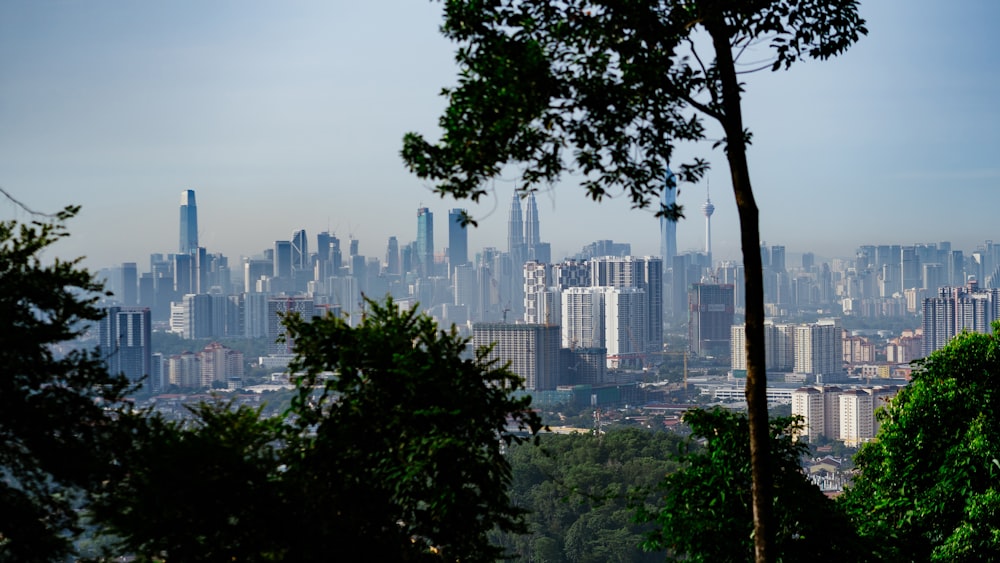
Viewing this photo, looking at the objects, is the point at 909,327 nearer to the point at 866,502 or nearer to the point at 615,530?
the point at 615,530

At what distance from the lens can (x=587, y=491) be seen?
19562 mm

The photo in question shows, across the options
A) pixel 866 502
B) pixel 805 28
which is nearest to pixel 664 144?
pixel 805 28

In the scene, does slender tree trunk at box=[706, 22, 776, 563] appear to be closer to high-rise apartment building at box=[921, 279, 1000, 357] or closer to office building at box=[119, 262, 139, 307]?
high-rise apartment building at box=[921, 279, 1000, 357]

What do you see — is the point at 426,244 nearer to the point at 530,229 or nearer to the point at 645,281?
the point at 530,229

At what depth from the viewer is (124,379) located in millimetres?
3229

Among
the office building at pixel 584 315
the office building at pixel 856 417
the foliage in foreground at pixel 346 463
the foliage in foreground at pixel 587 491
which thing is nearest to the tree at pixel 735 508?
the foliage in foreground at pixel 346 463

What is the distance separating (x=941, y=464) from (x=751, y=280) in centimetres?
266

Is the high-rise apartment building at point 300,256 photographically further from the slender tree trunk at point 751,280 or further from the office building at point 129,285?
the slender tree trunk at point 751,280

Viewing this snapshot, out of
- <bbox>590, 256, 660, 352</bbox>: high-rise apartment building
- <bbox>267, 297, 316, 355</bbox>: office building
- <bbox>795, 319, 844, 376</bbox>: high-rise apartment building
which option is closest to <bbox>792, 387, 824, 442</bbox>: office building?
<bbox>795, 319, 844, 376</bbox>: high-rise apartment building

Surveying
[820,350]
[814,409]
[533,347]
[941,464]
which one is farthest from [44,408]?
[820,350]

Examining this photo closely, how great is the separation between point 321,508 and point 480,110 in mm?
1129

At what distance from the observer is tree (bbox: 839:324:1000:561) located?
4520 millimetres

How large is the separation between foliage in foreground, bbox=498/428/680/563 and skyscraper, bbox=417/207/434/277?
64.6m

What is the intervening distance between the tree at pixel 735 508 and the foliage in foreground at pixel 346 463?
601 millimetres
